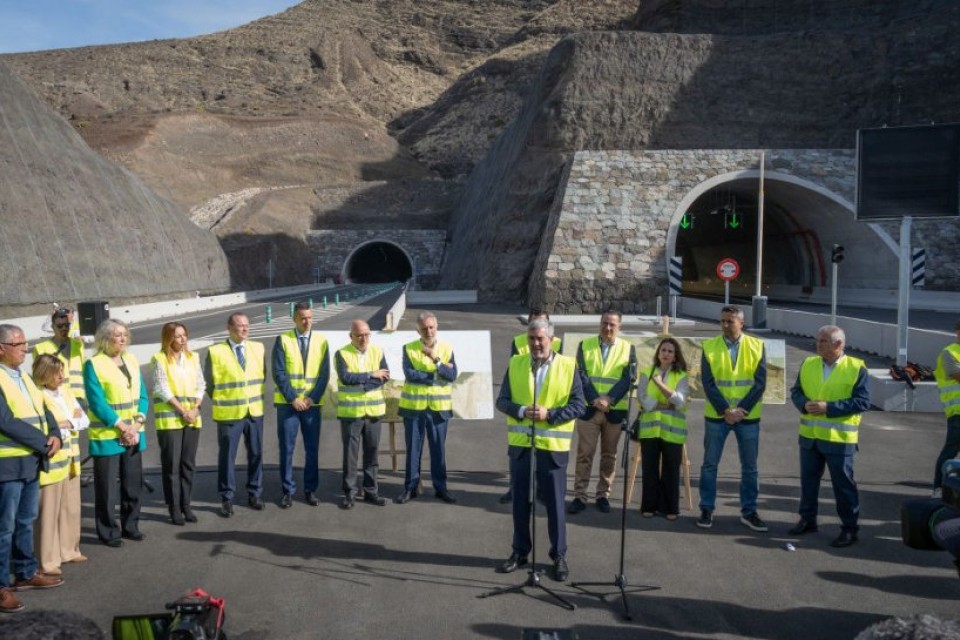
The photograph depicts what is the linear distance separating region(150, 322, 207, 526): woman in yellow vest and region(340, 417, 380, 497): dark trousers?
5.38 feet

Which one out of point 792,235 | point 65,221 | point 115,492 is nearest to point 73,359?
point 115,492

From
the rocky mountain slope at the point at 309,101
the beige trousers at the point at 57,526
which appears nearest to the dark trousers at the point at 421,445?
the beige trousers at the point at 57,526

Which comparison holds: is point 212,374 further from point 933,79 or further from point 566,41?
point 933,79

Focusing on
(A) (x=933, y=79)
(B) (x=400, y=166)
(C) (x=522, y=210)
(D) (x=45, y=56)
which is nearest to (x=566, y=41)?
(C) (x=522, y=210)

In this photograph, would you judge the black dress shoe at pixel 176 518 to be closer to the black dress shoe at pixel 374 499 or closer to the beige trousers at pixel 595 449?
the black dress shoe at pixel 374 499

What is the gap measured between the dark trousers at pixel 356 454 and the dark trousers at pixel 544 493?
2.45m

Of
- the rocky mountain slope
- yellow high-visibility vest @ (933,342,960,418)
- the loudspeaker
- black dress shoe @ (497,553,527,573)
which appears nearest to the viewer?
black dress shoe @ (497,553,527,573)

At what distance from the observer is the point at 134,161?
79750 millimetres

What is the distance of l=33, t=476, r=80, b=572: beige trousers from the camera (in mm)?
6281

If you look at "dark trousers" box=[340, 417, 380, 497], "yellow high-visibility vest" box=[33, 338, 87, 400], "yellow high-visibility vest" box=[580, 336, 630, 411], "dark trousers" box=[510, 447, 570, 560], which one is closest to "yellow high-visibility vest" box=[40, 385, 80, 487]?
"yellow high-visibility vest" box=[33, 338, 87, 400]

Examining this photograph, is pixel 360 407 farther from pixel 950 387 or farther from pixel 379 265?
pixel 379 265

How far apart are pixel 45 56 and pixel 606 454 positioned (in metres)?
163

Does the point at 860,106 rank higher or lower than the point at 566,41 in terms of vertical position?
lower

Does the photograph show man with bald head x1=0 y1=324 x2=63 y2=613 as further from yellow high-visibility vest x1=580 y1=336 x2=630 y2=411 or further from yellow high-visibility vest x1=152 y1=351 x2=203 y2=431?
yellow high-visibility vest x1=580 y1=336 x2=630 y2=411
